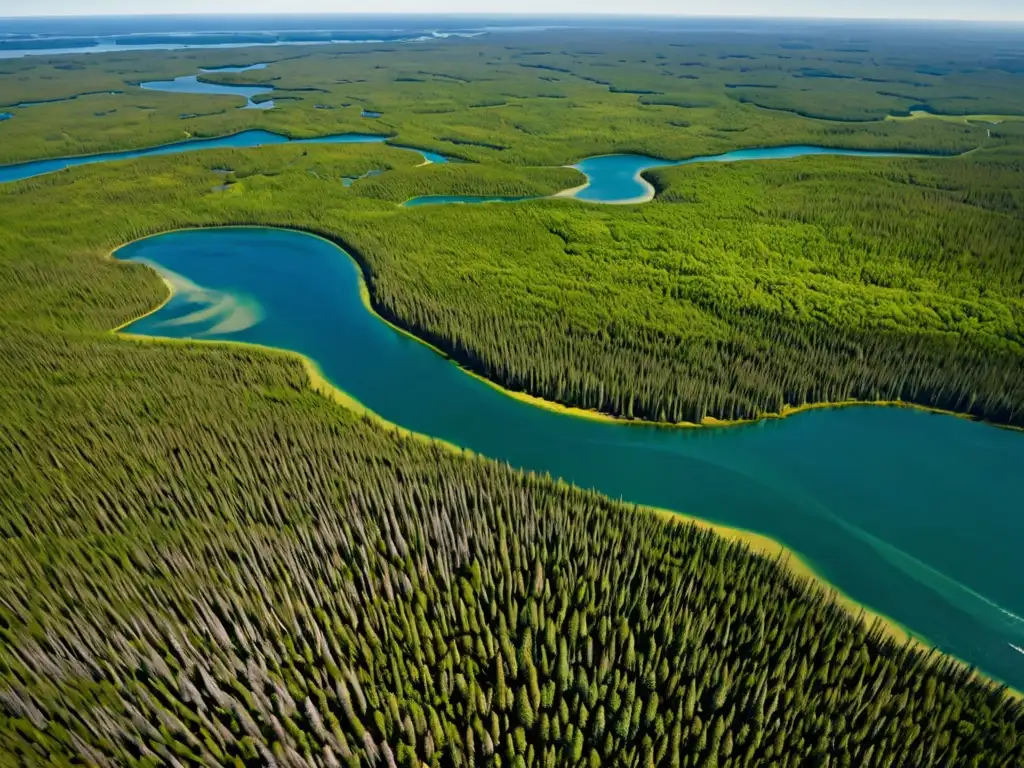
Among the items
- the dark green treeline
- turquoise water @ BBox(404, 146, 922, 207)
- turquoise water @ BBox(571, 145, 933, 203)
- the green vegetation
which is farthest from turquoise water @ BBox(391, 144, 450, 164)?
the dark green treeline

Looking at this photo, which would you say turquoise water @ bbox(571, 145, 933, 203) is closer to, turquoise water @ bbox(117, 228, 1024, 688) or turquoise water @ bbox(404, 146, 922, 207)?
turquoise water @ bbox(404, 146, 922, 207)

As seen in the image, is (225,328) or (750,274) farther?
(750,274)

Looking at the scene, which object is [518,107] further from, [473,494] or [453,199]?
[473,494]

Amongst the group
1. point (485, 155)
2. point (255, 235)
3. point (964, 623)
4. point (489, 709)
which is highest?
→ point (485, 155)

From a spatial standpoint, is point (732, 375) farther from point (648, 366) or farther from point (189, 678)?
point (189, 678)

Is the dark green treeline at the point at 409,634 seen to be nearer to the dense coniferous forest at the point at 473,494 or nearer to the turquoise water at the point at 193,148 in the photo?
the dense coniferous forest at the point at 473,494

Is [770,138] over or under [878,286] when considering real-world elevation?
over

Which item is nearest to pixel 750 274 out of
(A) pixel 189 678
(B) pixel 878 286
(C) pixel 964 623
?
(B) pixel 878 286
